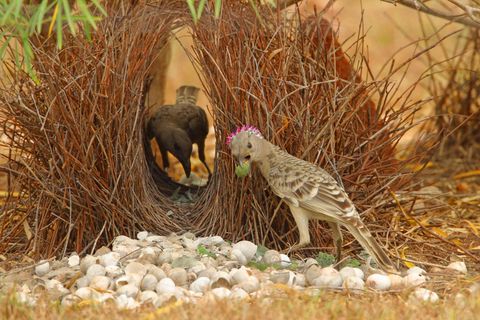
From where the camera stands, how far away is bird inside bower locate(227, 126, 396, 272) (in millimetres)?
4008

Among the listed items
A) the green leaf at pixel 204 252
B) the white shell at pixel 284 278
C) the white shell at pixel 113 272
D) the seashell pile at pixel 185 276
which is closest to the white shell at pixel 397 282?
the seashell pile at pixel 185 276

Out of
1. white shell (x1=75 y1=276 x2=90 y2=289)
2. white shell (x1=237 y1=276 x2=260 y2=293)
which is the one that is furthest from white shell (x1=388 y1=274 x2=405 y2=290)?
white shell (x1=75 y1=276 x2=90 y2=289)

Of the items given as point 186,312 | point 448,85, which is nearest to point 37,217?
point 186,312

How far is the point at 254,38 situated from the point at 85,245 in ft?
4.13

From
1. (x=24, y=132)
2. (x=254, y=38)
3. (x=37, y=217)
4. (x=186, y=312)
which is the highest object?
(x=254, y=38)

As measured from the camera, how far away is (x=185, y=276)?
3869 millimetres

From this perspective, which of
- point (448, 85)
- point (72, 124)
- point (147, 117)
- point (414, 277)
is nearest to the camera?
point (414, 277)

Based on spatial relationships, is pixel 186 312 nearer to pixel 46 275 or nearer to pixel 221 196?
pixel 46 275

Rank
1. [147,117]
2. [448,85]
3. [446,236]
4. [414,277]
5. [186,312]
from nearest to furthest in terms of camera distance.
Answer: [186,312]
[414,277]
[446,236]
[147,117]
[448,85]

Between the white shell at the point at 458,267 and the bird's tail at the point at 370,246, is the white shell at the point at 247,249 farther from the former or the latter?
the white shell at the point at 458,267

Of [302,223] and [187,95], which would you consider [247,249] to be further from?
[187,95]

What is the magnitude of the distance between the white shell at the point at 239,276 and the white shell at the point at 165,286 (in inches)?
9.7

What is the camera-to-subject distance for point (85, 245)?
14.5 feet

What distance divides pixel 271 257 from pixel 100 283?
78 cm
